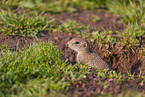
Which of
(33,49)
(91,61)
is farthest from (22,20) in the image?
(91,61)

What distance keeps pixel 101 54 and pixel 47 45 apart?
5.42 feet

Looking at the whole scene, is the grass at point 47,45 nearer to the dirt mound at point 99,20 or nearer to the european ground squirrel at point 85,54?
the dirt mound at point 99,20

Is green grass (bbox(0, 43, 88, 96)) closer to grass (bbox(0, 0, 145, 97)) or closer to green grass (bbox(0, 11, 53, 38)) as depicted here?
grass (bbox(0, 0, 145, 97))

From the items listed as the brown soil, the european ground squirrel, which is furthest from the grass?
the european ground squirrel

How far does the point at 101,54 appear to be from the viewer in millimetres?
5016

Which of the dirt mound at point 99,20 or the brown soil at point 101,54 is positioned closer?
the brown soil at point 101,54

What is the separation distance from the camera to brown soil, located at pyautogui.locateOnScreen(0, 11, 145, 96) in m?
3.31

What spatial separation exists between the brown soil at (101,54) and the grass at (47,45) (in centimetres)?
14

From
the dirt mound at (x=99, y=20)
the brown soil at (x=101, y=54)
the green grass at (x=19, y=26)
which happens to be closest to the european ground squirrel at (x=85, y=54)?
the brown soil at (x=101, y=54)

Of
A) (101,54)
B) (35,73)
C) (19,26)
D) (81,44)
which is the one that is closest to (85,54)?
(81,44)

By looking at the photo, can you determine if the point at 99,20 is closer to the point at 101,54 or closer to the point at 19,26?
the point at 101,54

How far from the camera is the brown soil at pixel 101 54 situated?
331cm

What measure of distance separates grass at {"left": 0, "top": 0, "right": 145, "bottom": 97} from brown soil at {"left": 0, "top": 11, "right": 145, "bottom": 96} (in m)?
0.14

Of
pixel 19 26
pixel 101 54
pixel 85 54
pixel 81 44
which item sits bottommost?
pixel 101 54
